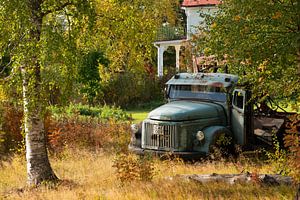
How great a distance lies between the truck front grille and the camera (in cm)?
1215

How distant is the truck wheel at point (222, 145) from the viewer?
11.9 meters

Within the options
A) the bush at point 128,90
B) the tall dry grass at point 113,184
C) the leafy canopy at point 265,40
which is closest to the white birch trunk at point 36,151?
the tall dry grass at point 113,184

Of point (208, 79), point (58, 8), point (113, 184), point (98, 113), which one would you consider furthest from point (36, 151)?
point (98, 113)

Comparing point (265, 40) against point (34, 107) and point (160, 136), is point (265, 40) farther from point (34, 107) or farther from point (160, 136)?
point (160, 136)

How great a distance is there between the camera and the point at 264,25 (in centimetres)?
865

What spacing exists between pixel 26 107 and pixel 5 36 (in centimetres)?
121

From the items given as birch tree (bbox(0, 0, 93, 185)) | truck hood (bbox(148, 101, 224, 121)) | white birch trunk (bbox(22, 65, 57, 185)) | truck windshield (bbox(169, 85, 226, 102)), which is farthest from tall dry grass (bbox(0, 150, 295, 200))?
truck windshield (bbox(169, 85, 226, 102))

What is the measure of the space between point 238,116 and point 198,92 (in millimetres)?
1203

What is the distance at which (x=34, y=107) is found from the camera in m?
8.85

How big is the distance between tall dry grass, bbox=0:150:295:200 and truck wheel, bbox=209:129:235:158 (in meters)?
0.29

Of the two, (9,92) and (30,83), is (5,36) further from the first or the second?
(9,92)

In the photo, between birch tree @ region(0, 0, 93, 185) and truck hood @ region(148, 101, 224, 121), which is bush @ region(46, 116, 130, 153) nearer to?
truck hood @ region(148, 101, 224, 121)

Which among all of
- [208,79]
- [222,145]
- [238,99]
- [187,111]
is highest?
[208,79]

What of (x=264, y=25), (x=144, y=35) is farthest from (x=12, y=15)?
(x=264, y=25)
